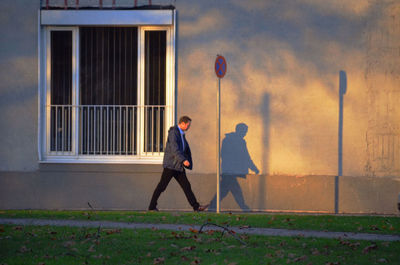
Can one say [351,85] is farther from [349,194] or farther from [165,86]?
[165,86]

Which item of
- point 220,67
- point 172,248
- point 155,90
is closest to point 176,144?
point 220,67

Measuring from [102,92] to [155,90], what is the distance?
115 centimetres

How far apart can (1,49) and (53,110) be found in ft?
5.47

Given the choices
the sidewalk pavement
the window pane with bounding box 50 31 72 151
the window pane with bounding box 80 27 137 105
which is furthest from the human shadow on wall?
the sidewalk pavement

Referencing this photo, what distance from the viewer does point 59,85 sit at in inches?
525

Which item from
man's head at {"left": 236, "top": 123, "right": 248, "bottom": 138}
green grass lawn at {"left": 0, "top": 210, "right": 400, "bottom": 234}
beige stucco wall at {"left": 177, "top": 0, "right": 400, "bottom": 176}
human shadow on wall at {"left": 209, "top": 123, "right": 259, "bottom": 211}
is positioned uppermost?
beige stucco wall at {"left": 177, "top": 0, "right": 400, "bottom": 176}

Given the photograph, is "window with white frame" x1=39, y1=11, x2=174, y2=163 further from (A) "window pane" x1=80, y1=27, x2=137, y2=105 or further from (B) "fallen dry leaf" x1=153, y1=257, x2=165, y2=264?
(B) "fallen dry leaf" x1=153, y1=257, x2=165, y2=264

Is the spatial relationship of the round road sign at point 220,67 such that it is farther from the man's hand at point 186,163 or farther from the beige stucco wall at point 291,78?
the beige stucco wall at point 291,78

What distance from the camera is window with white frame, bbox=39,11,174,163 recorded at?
13.1 m

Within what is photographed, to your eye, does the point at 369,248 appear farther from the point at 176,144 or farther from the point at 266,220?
the point at 176,144

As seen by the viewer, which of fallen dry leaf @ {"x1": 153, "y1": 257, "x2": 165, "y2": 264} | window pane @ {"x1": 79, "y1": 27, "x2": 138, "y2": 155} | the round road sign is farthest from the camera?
window pane @ {"x1": 79, "y1": 27, "x2": 138, "y2": 155}

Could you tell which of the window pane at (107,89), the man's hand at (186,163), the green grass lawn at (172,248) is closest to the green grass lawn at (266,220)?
the man's hand at (186,163)

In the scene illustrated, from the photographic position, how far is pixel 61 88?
1334 centimetres

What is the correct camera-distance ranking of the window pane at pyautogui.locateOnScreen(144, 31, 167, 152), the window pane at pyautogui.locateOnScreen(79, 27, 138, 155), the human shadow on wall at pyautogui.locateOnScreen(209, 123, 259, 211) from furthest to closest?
1. the window pane at pyautogui.locateOnScreen(79, 27, 138, 155)
2. the window pane at pyautogui.locateOnScreen(144, 31, 167, 152)
3. the human shadow on wall at pyautogui.locateOnScreen(209, 123, 259, 211)
